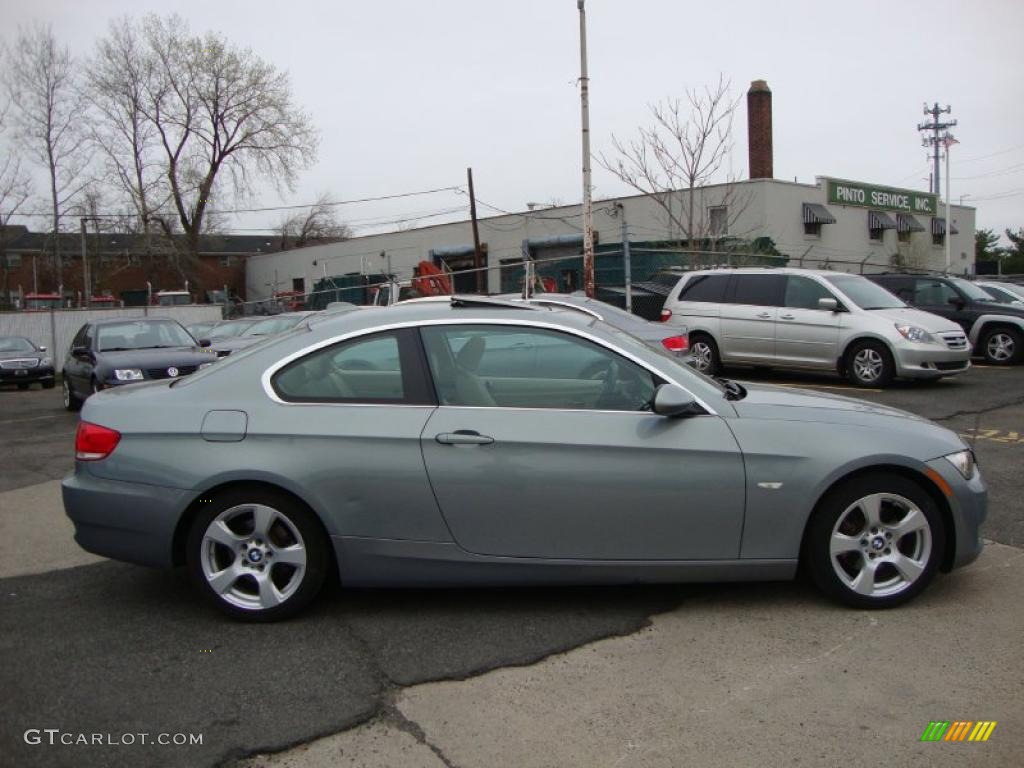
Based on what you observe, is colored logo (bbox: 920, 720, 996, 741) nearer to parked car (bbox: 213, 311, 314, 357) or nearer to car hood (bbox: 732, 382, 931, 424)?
car hood (bbox: 732, 382, 931, 424)

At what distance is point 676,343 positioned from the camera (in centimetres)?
1001

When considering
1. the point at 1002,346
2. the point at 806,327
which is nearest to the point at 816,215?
the point at 1002,346

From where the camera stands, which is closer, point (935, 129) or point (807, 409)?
point (807, 409)

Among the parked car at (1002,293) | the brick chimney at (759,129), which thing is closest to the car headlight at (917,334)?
the parked car at (1002,293)

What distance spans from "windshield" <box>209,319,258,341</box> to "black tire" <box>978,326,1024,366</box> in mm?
14514

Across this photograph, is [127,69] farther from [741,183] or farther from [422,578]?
[422,578]

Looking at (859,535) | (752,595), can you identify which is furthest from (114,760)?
(859,535)

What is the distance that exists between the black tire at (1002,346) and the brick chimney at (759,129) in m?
18.3

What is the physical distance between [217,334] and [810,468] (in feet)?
56.8

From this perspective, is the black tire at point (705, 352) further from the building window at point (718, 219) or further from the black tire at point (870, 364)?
the building window at point (718, 219)

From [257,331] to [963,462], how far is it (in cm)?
1542

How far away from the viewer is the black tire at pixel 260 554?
13.1 ft

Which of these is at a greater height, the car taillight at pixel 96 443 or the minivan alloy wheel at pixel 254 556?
the car taillight at pixel 96 443

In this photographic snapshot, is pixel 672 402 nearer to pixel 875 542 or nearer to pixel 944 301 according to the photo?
pixel 875 542
